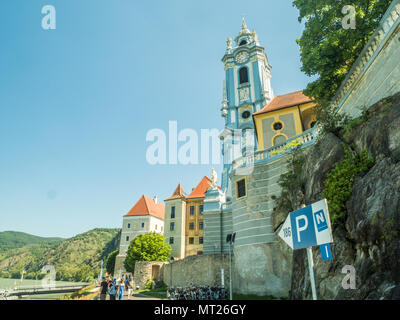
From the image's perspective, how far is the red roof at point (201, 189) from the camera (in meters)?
51.6

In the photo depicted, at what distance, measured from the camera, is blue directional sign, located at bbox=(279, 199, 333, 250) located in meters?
4.47

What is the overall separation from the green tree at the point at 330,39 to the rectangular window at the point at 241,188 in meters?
8.53

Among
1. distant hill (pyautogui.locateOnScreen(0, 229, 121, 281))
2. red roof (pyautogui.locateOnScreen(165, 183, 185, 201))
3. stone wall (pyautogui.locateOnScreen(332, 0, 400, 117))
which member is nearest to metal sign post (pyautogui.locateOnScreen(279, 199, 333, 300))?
stone wall (pyautogui.locateOnScreen(332, 0, 400, 117))

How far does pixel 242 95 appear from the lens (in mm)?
45406

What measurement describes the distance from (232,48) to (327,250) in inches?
2034

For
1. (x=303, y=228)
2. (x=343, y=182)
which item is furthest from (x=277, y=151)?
(x=303, y=228)

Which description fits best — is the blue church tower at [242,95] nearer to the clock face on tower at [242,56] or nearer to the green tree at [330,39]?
the clock face on tower at [242,56]

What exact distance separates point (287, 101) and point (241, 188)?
14.3m

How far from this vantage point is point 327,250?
15.1 ft

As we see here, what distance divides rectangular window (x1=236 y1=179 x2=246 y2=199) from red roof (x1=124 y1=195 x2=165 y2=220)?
4452 centimetres

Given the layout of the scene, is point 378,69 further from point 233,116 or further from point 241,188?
point 233,116

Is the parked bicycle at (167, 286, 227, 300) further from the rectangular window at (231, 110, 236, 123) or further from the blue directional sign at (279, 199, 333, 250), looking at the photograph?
the rectangular window at (231, 110, 236, 123)

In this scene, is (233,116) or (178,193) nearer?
(233,116)

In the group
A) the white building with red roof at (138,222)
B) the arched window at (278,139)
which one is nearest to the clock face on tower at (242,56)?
the arched window at (278,139)
